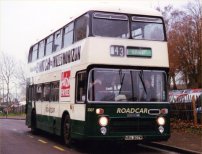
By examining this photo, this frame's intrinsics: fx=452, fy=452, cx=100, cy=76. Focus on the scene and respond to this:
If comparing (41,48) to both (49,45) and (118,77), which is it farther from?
(118,77)

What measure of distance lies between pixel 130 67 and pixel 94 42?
1.30 meters

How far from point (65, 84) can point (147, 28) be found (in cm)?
353

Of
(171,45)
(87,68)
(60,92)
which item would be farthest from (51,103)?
(171,45)

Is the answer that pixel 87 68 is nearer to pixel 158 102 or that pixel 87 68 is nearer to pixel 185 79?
pixel 158 102

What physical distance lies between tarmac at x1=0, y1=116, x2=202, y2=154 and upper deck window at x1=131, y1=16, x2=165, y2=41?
3.45 metres

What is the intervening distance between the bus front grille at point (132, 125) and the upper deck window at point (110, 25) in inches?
101

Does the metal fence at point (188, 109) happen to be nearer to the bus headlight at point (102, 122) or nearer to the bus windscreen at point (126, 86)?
the bus windscreen at point (126, 86)

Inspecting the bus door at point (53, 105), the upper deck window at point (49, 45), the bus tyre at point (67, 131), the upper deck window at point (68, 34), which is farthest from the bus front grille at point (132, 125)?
the upper deck window at point (49, 45)

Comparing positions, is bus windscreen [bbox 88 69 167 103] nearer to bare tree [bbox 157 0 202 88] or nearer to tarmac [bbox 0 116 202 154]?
tarmac [bbox 0 116 202 154]

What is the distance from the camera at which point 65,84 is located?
1557cm

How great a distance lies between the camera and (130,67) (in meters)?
13.4

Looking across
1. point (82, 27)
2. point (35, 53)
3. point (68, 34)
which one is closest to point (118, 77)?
point (82, 27)

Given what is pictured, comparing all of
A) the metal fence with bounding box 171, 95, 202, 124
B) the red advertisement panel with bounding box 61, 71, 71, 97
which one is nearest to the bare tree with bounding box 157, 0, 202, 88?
the metal fence with bounding box 171, 95, 202, 124

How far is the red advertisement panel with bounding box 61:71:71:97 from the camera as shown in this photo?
15.2m
